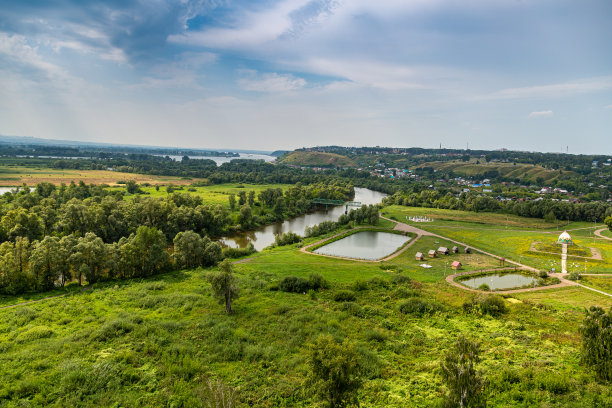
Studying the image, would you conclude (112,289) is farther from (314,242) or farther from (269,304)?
(314,242)

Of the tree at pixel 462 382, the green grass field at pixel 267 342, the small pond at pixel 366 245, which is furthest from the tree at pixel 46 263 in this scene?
the tree at pixel 462 382

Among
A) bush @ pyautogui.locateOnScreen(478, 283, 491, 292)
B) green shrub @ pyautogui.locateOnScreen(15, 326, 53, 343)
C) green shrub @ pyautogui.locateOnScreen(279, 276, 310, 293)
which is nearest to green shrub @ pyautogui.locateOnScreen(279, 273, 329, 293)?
green shrub @ pyautogui.locateOnScreen(279, 276, 310, 293)

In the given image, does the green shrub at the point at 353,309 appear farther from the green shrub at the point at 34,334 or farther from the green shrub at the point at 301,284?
the green shrub at the point at 34,334

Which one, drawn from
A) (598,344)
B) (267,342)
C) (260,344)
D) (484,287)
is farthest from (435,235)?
(260,344)

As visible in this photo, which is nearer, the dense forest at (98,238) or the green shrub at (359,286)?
the dense forest at (98,238)

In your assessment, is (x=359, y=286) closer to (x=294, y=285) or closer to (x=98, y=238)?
(x=294, y=285)

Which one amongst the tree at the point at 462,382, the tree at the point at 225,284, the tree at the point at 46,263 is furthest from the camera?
the tree at the point at 46,263
